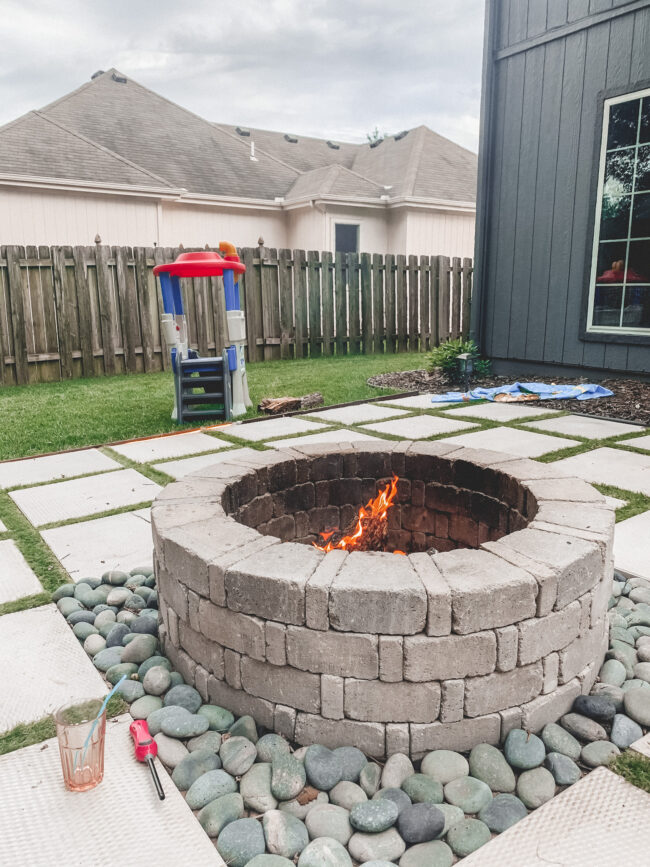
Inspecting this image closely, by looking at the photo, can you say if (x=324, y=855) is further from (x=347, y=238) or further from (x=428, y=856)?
(x=347, y=238)

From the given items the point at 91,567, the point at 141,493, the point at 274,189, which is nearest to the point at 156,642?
the point at 91,567

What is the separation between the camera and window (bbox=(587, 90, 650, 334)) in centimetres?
562

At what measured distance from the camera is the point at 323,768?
1.42 m

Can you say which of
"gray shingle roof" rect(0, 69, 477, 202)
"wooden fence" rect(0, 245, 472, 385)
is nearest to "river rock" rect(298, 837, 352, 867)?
"wooden fence" rect(0, 245, 472, 385)

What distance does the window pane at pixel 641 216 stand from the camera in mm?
5648

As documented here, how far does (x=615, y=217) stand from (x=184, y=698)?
5.93 metres

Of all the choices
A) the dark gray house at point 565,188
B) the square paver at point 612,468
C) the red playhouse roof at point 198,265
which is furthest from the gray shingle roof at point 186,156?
the square paver at point 612,468

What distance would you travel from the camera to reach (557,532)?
1726 millimetres

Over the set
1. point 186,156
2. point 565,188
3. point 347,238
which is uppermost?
Answer: point 186,156

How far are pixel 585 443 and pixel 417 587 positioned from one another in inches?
125

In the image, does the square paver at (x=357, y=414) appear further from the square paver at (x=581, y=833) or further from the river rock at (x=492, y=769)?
the square paver at (x=581, y=833)

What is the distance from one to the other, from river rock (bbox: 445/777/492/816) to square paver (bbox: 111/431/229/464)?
3032mm

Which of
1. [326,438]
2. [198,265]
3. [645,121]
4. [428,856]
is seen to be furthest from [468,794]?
[645,121]

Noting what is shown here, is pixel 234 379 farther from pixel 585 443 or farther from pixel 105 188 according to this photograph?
pixel 105 188
